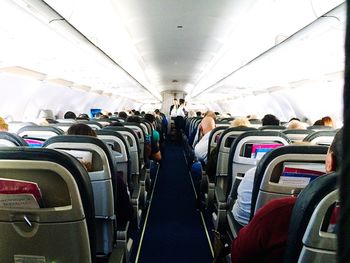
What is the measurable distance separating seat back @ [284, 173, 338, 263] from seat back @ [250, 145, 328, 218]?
105 centimetres

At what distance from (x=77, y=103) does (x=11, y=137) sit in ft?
43.7

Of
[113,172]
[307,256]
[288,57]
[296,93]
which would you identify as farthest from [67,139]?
[296,93]

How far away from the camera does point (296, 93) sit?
13.0 metres

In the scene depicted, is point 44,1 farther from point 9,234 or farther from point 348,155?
point 348,155

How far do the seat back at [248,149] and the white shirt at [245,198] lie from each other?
490 millimetres

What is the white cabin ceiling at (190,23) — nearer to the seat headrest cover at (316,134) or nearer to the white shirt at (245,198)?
the seat headrest cover at (316,134)

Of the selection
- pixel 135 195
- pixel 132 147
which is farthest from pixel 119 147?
pixel 132 147

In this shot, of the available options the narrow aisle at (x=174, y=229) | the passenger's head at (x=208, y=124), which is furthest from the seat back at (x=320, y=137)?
the passenger's head at (x=208, y=124)

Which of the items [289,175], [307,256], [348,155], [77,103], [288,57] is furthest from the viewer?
[77,103]

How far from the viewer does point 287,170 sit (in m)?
2.64

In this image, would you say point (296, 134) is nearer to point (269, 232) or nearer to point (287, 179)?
point (287, 179)

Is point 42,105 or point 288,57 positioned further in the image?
point 42,105

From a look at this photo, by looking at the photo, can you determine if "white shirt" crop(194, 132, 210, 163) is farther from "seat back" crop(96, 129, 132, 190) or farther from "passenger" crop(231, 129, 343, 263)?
"passenger" crop(231, 129, 343, 263)

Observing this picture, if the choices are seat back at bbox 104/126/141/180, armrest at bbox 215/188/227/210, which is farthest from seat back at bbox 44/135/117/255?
seat back at bbox 104/126/141/180
